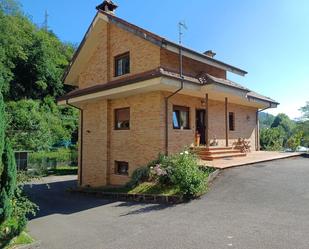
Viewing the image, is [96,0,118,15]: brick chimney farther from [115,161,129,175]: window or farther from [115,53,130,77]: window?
[115,161,129,175]: window

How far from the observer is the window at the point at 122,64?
1675 centimetres

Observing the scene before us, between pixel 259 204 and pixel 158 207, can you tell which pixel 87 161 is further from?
pixel 259 204

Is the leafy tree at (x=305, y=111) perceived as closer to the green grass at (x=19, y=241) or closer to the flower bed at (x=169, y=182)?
the flower bed at (x=169, y=182)

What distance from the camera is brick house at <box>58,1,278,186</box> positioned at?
14.4m

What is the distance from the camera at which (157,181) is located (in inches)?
472

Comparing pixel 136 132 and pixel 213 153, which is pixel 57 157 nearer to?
pixel 136 132

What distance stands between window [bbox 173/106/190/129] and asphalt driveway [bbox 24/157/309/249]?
3907 millimetres

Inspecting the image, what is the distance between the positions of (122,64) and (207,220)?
36.9ft

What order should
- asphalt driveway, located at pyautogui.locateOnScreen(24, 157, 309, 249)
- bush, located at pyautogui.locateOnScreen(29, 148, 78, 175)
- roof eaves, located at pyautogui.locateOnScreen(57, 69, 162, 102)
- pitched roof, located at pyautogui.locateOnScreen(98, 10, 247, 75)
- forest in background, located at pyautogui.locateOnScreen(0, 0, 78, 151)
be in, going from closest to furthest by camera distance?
asphalt driveway, located at pyautogui.locateOnScreen(24, 157, 309, 249) < roof eaves, located at pyautogui.locateOnScreen(57, 69, 162, 102) < pitched roof, located at pyautogui.locateOnScreen(98, 10, 247, 75) < bush, located at pyautogui.locateOnScreen(29, 148, 78, 175) < forest in background, located at pyautogui.locateOnScreen(0, 0, 78, 151)

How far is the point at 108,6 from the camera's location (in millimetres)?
18859

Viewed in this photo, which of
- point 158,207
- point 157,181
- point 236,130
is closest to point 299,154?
point 236,130

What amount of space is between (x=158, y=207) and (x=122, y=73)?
29.9 ft

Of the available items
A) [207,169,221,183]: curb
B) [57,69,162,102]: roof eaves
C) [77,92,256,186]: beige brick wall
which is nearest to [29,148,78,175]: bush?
[77,92,256,186]: beige brick wall

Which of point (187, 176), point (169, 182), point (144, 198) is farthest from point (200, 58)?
point (144, 198)
